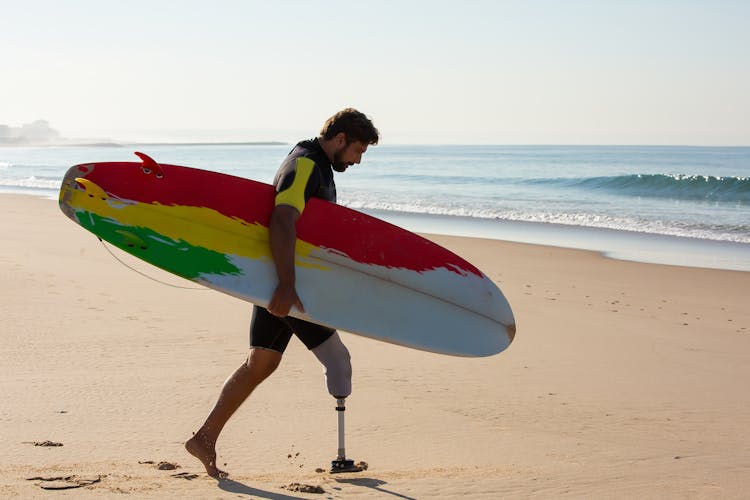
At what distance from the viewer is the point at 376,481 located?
3.36m

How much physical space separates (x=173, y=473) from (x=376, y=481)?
0.79 metres

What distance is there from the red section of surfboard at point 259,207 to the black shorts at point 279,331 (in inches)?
15.3

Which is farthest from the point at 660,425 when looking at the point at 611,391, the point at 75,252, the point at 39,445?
the point at 75,252

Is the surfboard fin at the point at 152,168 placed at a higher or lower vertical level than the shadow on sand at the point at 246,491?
higher

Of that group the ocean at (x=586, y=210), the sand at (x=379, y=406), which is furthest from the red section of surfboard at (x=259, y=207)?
the ocean at (x=586, y=210)

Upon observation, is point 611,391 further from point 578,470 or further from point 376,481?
point 376,481

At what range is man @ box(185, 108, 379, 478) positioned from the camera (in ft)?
10.7

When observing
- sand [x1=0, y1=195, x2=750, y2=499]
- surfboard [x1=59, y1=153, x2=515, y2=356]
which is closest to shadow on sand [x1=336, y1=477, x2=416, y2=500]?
sand [x1=0, y1=195, x2=750, y2=499]

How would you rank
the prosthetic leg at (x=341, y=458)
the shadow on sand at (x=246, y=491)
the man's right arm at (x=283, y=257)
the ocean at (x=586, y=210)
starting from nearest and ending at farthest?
1. the shadow on sand at (x=246, y=491)
2. the man's right arm at (x=283, y=257)
3. the prosthetic leg at (x=341, y=458)
4. the ocean at (x=586, y=210)

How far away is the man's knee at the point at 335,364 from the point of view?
11.3ft

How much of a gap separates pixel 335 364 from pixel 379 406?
3.98 feet

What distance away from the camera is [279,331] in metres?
3.42

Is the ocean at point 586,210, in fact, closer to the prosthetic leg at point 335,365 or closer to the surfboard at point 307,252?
the surfboard at point 307,252

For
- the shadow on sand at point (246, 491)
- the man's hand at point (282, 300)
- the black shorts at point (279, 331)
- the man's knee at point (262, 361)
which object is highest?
the man's hand at point (282, 300)
